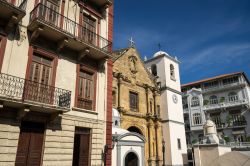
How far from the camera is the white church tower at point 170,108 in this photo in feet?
81.2

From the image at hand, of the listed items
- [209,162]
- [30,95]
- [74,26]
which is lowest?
[209,162]

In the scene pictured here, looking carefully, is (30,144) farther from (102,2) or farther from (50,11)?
(102,2)

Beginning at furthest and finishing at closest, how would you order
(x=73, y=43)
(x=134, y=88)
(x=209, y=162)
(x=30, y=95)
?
(x=134, y=88)
(x=209, y=162)
(x=73, y=43)
(x=30, y=95)

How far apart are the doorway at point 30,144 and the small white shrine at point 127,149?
17.4ft

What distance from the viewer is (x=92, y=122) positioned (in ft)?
37.6

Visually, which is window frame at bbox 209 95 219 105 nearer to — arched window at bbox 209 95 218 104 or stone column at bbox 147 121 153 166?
arched window at bbox 209 95 218 104

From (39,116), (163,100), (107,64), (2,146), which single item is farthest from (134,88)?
(2,146)

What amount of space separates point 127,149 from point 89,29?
8115 millimetres

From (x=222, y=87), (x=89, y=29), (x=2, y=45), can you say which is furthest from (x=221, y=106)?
(x=2, y=45)

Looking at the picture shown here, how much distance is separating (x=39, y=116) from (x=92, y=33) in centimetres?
575

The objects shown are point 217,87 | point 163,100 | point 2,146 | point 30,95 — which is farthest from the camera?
point 217,87

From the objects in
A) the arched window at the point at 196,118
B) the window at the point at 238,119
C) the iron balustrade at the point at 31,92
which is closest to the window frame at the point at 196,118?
the arched window at the point at 196,118

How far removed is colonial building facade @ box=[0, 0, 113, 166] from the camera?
855 centimetres

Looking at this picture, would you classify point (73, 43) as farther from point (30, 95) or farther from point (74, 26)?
point (30, 95)
